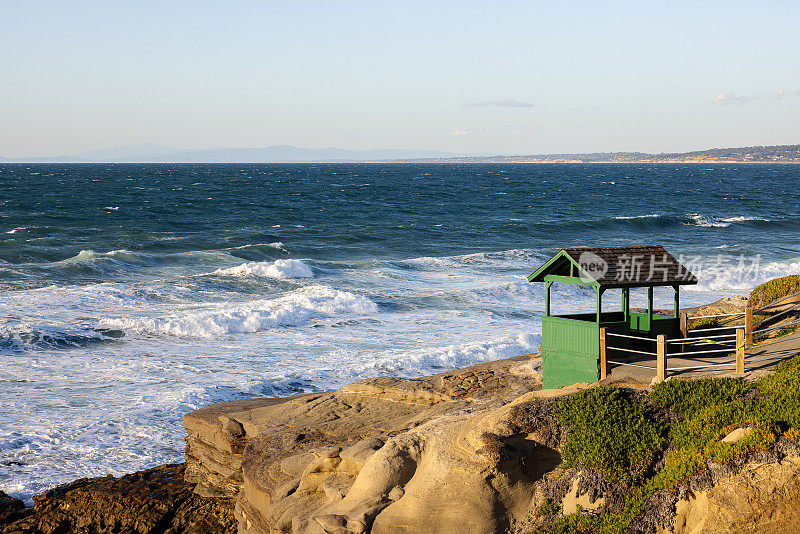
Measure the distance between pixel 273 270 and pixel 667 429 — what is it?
29106 mm

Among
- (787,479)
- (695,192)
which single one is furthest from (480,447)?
(695,192)

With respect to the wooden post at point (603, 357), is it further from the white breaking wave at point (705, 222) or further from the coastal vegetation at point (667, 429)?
the white breaking wave at point (705, 222)

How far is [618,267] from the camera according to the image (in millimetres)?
13891

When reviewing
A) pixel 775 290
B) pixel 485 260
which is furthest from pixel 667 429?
pixel 485 260

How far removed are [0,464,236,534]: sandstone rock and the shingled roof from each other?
7.33 meters

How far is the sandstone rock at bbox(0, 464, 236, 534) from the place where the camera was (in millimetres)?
13445

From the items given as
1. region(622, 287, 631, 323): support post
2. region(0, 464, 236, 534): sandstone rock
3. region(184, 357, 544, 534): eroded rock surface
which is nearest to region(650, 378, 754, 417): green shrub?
region(184, 357, 544, 534): eroded rock surface

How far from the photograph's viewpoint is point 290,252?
45.6 m

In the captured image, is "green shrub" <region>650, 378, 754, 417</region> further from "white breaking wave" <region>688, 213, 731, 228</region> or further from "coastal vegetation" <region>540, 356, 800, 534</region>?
"white breaking wave" <region>688, 213, 731, 228</region>

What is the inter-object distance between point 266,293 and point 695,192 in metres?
85.1

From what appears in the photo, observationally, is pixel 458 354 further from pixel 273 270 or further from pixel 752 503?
pixel 273 270

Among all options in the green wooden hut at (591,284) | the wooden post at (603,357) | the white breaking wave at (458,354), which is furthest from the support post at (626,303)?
the white breaking wave at (458,354)

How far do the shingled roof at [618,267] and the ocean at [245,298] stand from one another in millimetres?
7911

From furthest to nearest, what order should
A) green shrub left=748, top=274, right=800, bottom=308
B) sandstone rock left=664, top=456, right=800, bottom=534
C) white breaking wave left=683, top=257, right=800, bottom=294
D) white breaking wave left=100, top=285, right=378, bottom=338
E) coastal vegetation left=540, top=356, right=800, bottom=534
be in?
1. white breaking wave left=683, top=257, right=800, bottom=294
2. white breaking wave left=100, top=285, right=378, bottom=338
3. green shrub left=748, top=274, right=800, bottom=308
4. coastal vegetation left=540, top=356, right=800, bottom=534
5. sandstone rock left=664, top=456, right=800, bottom=534
